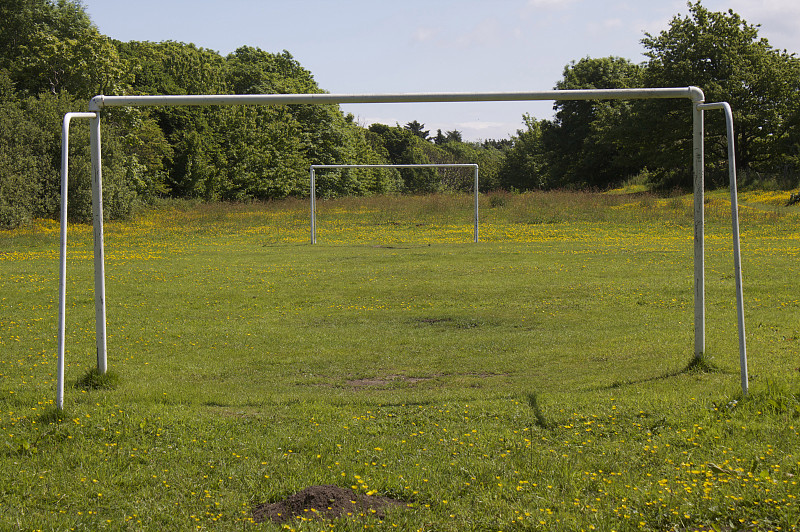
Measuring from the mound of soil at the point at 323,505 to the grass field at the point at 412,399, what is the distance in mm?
96

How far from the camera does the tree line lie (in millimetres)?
34875

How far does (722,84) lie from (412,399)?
1664 inches

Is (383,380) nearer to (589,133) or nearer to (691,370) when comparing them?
(691,370)

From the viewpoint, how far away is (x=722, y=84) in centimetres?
4219

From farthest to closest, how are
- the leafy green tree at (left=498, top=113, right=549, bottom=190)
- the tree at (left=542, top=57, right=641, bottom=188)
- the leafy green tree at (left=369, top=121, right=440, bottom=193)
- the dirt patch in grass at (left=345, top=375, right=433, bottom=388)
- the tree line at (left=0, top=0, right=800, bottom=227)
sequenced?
the leafy green tree at (left=369, top=121, right=440, bottom=193) < the leafy green tree at (left=498, top=113, right=549, bottom=190) < the tree at (left=542, top=57, right=641, bottom=188) < the tree line at (left=0, top=0, right=800, bottom=227) < the dirt patch in grass at (left=345, top=375, right=433, bottom=388)

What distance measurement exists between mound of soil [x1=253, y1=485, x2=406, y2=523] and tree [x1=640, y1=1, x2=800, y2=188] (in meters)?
40.7

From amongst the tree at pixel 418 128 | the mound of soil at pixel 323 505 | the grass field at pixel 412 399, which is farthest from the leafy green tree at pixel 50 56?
the tree at pixel 418 128

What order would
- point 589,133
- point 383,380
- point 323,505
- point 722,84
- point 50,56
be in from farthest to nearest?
point 589,133 < point 722,84 < point 50,56 < point 383,380 < point 323,505

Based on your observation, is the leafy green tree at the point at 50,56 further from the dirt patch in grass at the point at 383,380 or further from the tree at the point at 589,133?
the dirt patch in grass at the point at 383,380

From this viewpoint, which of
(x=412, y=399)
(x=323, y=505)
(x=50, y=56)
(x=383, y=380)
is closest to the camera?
(x=323, y=505)

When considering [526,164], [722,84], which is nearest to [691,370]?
[722,84]

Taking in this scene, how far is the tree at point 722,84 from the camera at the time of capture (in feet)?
137

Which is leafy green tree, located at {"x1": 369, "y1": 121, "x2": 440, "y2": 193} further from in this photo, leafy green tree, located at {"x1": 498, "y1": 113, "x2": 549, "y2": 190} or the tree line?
the tree line

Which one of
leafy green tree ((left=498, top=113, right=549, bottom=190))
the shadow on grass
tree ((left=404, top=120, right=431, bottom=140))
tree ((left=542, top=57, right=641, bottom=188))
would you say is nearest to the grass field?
the shadow on grass
